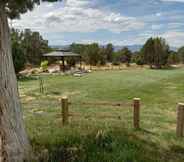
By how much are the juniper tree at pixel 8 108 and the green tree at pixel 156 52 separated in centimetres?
4330

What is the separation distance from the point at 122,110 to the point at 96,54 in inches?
1343

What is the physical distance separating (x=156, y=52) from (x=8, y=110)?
1727 inches

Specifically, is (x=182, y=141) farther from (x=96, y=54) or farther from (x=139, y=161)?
(x=96, y=54)

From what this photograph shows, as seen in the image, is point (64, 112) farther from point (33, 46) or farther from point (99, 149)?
point (33, 46)

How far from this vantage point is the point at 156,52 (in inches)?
1791

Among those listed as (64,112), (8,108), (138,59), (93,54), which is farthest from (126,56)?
(8,108)

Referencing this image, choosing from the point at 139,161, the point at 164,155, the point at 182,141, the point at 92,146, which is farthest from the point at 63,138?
the point at 182,141

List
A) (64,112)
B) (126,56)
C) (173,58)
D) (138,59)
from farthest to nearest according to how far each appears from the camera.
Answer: (173,58) → (126,56) → (138,59) → (64,112)

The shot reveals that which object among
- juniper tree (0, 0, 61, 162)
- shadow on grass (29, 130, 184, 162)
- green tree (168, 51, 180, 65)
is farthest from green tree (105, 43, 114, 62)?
juniper tree (0, 0, 61, 162)

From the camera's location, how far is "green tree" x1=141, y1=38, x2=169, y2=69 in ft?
149

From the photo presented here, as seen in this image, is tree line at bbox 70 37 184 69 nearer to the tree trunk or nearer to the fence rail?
the fence rail

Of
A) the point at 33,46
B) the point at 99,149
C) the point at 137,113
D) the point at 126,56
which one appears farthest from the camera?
the point at 126,56

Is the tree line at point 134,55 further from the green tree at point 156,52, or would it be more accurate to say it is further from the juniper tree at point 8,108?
the juniper tree at point 8,108

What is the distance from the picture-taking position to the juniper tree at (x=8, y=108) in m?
3.93
